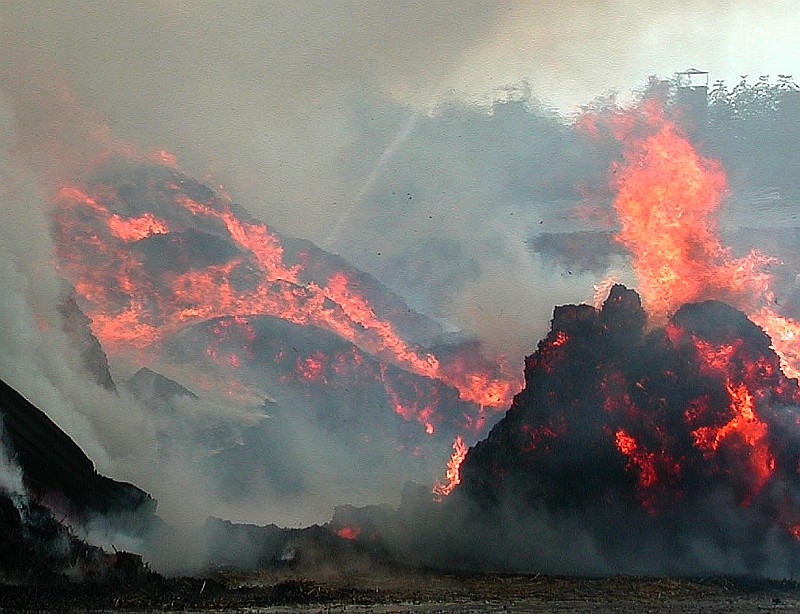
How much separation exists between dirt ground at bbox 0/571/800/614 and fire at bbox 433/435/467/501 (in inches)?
529

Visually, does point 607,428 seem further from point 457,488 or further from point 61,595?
point 61,595

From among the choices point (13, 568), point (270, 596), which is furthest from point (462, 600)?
point (13, 568)

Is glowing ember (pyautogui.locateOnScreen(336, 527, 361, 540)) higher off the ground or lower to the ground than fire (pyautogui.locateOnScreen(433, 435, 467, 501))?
lower

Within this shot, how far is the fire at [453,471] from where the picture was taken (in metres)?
116

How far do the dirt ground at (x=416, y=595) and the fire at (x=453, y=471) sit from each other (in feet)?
44.1

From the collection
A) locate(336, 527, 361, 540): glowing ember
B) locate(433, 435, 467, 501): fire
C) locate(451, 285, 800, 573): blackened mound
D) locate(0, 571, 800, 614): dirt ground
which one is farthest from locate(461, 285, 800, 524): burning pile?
locate(336, 527, 361, 540): glowing ember

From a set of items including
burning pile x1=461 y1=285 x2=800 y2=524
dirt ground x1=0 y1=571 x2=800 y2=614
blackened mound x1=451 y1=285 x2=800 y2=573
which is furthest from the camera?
burning pile x1=461 y1=285 x2=800 y2=524

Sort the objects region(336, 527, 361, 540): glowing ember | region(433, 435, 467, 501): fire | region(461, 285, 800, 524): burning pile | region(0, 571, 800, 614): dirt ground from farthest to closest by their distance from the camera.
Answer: region(433, 435, 467, 501): fire
region(336, 527, 361, 540): glowing ember
region(461, 285, 800, 524): burning pile
region(0, 571, 800, 614): dirt ground

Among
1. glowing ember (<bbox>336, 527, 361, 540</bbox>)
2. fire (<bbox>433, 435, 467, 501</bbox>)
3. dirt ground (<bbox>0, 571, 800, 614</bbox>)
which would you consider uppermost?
fire (<bbox>433, 435, 467, 501</bbox>)

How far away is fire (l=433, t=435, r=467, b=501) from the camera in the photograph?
116 metres

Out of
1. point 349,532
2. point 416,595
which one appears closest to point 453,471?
point 349,532

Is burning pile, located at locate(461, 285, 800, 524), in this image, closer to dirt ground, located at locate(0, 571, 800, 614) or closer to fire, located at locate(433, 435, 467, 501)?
fire, located at locate(433, 435, 467, 501)

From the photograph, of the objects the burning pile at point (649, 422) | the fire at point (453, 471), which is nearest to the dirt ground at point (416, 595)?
the burning pile at point (649, 422)

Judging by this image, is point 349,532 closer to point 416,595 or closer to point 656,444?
point 416,595
